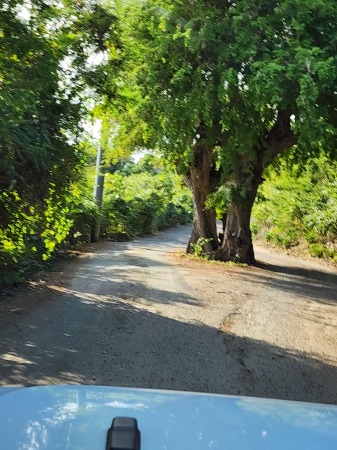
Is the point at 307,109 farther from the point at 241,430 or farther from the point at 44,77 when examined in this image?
the point at 241,430

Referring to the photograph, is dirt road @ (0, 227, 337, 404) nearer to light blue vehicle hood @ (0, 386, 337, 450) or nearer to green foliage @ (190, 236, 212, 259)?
A: light blue vehicle hood @ (0, 386, 337, 450)

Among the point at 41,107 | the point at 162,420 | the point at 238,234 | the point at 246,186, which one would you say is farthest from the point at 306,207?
the point at 162,420

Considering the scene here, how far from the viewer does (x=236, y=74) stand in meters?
11.8

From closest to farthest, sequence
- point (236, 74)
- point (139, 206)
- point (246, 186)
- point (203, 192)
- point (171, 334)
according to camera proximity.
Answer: point (171, 334) < point (236, 74) < point (246, 186) < point (203, 192) < point (139, 206)

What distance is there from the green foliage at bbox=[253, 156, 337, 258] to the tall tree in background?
5309 mm

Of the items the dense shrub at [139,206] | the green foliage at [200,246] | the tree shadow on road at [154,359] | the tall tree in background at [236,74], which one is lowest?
the tree shadow on road at [154,359]

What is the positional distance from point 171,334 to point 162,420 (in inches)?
227

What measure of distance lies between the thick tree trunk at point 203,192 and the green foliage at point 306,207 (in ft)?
6.53

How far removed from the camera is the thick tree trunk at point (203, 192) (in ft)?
66.0

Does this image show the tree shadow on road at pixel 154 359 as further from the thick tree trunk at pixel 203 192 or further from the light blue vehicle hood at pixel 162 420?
the thick tree trunk at pixel 203 192

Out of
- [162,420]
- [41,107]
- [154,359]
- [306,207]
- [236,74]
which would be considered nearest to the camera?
[162,420]

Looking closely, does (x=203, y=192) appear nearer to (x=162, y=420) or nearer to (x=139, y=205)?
(x=139, y=205)

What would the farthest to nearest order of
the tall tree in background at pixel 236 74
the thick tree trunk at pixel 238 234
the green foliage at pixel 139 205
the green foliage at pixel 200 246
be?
the green foliage at pixel 139 205 → the green foliage at pixel 200 246 → the thick tree trunk at pixel 238 234 → the tall tree in background at pixel 236 74

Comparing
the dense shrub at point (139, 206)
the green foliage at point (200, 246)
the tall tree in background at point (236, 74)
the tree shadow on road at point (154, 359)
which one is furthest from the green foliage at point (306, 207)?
the tree shadow on road at point (154, 359)
